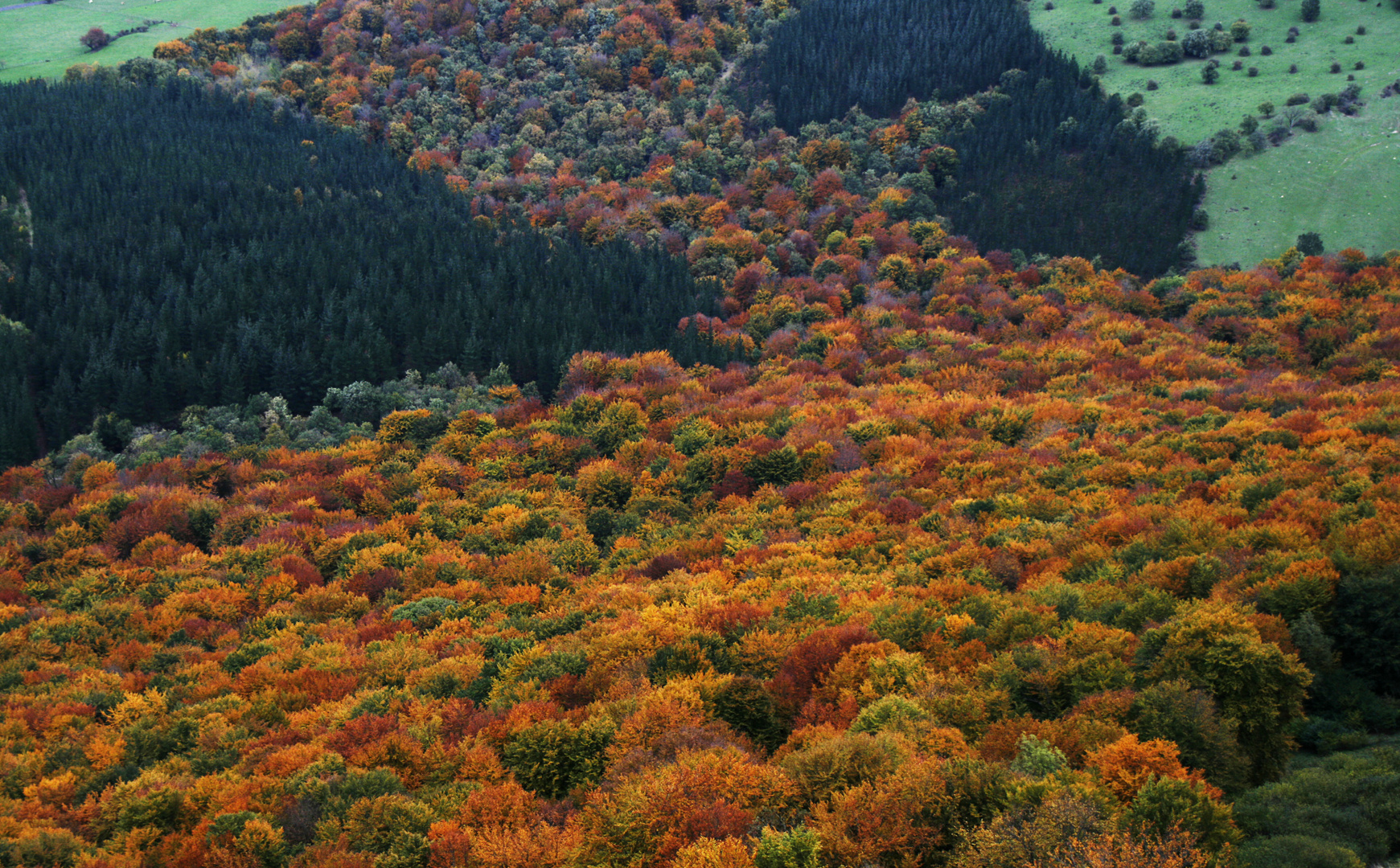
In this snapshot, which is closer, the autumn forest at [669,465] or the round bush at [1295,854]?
the round bush at [1295,854]

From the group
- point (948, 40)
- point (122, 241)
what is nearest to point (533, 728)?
point (122, 241)

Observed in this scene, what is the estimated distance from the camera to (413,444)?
6875 centimetres

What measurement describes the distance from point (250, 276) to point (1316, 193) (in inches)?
4224

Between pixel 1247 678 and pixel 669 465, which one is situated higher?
pixel 1247 678

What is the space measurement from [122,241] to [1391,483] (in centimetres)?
10201

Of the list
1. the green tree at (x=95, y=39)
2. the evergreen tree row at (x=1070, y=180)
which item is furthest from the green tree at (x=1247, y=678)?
the green tree at (x=95, y=39)

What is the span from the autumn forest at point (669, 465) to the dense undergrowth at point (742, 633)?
0.21m

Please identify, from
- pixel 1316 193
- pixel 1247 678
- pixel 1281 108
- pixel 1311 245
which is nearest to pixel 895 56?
pixel 1281 108

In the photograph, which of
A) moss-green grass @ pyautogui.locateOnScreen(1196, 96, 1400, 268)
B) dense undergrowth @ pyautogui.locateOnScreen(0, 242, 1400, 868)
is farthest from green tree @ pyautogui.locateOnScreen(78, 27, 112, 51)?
moss-green grass @ pyautogui.locateOnScreen(1196, 96, 1400, 268)

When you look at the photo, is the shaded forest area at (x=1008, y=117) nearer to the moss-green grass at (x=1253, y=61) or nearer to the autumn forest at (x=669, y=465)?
the autumn forest at (x=669, y=465)

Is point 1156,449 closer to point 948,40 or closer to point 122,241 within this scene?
point 122,241

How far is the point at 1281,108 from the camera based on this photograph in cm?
10138

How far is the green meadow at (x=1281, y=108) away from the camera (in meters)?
91.1

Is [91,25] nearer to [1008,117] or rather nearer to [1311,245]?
[1008,117]
